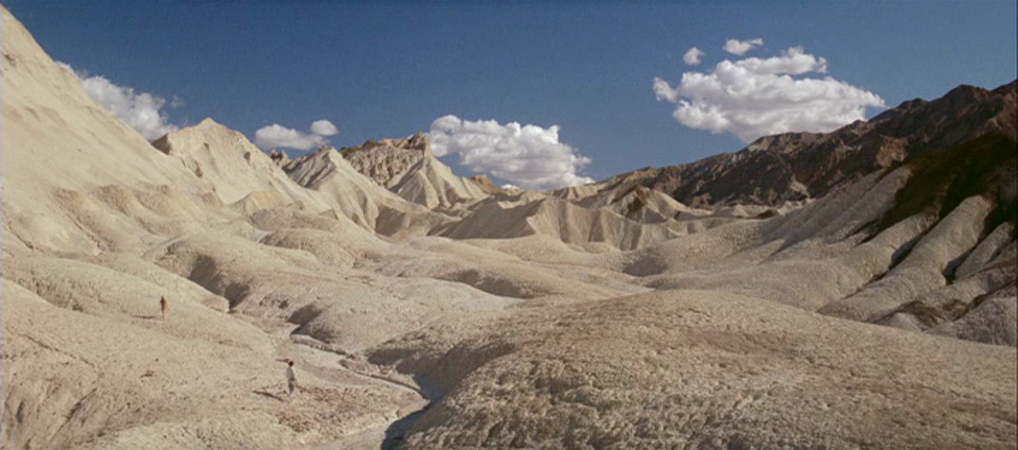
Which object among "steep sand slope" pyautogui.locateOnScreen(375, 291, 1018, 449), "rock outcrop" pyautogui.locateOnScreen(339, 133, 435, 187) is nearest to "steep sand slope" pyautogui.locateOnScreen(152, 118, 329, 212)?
"rock outcrop" pyautogui.locateOnScreen(339, 133, 435, 187)

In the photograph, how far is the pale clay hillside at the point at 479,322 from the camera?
13469 mm

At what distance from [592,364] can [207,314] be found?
16.3m

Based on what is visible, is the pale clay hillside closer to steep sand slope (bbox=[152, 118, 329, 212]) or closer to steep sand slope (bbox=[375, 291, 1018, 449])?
steep sand slope (bbox=[375, 291, 1018, 449])

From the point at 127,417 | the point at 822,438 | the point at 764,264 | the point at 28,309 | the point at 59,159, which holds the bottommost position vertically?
the point at 822,438

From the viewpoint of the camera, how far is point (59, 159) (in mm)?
48625

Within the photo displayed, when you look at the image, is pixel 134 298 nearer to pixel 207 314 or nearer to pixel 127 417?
pixel 207 314

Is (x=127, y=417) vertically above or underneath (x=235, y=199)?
underneath

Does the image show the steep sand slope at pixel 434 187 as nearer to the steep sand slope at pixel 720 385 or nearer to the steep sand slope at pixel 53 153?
the steep sand slope at pixel 53 153

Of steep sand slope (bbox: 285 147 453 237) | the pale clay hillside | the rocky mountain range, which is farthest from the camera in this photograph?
steep sand slope (bbox: 285 147 453 237)

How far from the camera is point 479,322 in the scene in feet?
85.7

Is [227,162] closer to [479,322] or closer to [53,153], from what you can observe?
[53,153]

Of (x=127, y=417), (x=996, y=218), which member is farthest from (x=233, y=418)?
(x=996, y=218)

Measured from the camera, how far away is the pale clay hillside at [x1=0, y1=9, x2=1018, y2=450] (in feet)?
44.2

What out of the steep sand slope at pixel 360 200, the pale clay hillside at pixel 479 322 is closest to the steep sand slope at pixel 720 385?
the pale clay hillside at pixel 479 322
